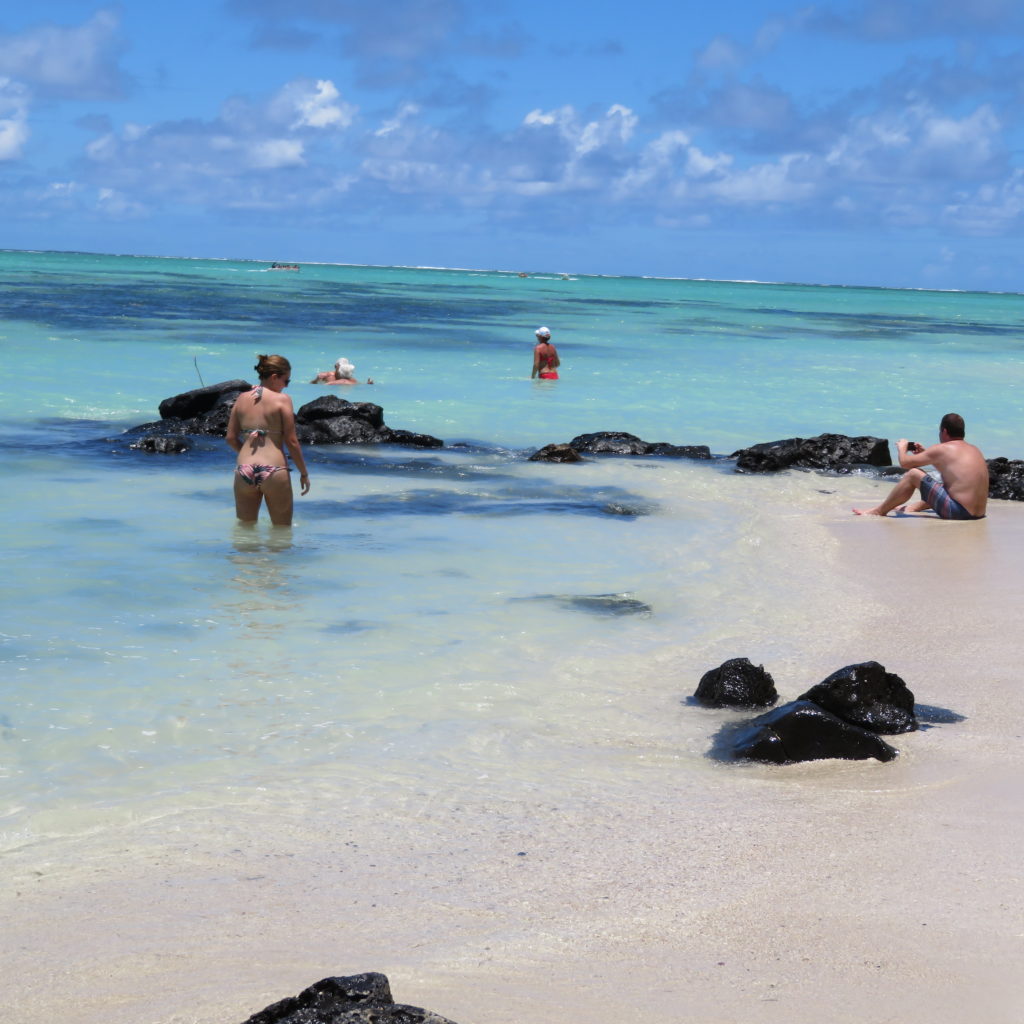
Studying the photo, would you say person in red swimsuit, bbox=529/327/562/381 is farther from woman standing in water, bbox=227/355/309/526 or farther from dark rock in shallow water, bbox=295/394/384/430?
woman standing in water, bbox=227/355/309/526

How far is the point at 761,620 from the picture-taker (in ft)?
27.3

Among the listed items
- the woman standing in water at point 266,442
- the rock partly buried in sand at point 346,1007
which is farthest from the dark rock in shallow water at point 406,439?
the rock partly buried in sand at point 346,1007

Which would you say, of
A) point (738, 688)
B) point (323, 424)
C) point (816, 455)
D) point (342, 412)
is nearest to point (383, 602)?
point (738, 688)

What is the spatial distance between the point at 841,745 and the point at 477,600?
11.4 ft

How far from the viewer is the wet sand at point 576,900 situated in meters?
3.40

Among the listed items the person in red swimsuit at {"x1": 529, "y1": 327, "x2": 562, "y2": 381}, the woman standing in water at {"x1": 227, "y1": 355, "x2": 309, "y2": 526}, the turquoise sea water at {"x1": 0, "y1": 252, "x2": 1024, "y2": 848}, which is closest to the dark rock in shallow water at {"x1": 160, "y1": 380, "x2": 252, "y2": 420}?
the turquoise sea water at {"x1": 0, "y1": 252, "x2": 1024, "y2": 848}

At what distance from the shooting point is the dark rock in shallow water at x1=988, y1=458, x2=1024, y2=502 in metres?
13.9

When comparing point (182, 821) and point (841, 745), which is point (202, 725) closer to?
point (182, 821)

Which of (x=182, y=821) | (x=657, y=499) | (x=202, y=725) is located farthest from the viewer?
(x=657, y=499)

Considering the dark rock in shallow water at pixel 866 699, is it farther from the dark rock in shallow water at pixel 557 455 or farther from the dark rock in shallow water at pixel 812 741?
the dark rock in shallow water at pixel 557 455

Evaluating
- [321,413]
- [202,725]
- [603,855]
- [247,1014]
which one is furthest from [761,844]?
[321,413]

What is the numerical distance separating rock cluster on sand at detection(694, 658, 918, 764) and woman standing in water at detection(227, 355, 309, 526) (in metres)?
4.48

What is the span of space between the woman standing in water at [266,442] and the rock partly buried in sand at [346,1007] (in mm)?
6950

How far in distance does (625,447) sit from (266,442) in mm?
7477
